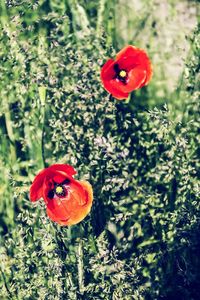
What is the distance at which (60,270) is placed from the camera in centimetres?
124

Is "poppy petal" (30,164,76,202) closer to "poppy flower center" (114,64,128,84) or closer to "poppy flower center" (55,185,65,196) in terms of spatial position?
"poppy flower center" (55,185,65,196)

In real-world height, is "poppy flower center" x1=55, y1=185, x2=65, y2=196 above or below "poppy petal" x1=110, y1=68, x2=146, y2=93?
below

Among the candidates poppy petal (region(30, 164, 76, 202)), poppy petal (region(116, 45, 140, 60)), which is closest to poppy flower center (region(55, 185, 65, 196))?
poppy petal (region(30, 164, 76, 202))

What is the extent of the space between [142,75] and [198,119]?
22 centimetres

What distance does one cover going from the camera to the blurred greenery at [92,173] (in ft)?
4.27

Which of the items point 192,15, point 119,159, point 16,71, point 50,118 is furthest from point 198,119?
point 192,15

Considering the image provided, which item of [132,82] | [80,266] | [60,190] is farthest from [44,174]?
[132,82]

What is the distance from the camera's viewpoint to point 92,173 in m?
1.44

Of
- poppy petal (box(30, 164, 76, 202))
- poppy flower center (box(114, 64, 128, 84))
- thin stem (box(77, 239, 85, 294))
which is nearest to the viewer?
poppy petal (box(30, 164, 76, 202))

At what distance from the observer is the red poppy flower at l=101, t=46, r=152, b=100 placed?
1.31 meters

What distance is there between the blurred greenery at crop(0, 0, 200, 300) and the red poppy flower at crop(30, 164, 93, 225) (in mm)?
59

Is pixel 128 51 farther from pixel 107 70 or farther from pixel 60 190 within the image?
pixel 60 190

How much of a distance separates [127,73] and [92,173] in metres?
0.28

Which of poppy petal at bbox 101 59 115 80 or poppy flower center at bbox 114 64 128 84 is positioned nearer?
poppy petal at bbox 101 59 115 80
